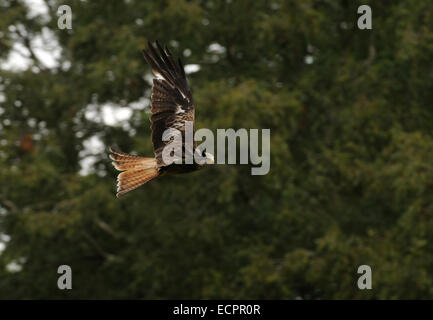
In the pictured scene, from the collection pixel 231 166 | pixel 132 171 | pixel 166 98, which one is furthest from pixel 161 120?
pixel 231 166

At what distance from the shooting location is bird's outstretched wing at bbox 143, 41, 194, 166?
6711 millimetres

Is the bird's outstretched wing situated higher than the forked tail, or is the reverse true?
the bird's outstretched wing

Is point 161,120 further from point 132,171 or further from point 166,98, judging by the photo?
point 132,171

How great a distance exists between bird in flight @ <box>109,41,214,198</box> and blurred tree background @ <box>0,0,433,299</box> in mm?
4468

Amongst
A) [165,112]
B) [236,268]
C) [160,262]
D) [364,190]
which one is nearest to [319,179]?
[364,190]

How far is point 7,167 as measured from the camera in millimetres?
13172

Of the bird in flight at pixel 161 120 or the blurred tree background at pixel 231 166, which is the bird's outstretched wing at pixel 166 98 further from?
the blurred tree background at pixel 231 166

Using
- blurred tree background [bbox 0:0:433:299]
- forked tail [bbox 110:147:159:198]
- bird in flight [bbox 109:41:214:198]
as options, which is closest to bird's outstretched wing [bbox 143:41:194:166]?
bird in flight [bbox 109:41:214:198]

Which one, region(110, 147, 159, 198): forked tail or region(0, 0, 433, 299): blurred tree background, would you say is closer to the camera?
region(110, 147, 159, 198): forked tail

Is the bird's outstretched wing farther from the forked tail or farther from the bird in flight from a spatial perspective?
the forked tail

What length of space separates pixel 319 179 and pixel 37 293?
5.10 metres

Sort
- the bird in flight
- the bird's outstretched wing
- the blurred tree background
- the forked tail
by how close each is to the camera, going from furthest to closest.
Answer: the blurred tree background
the bird's outstretched wing
the bird in flight
the forked tail

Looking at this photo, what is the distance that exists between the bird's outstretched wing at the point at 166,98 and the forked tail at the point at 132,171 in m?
0.11
